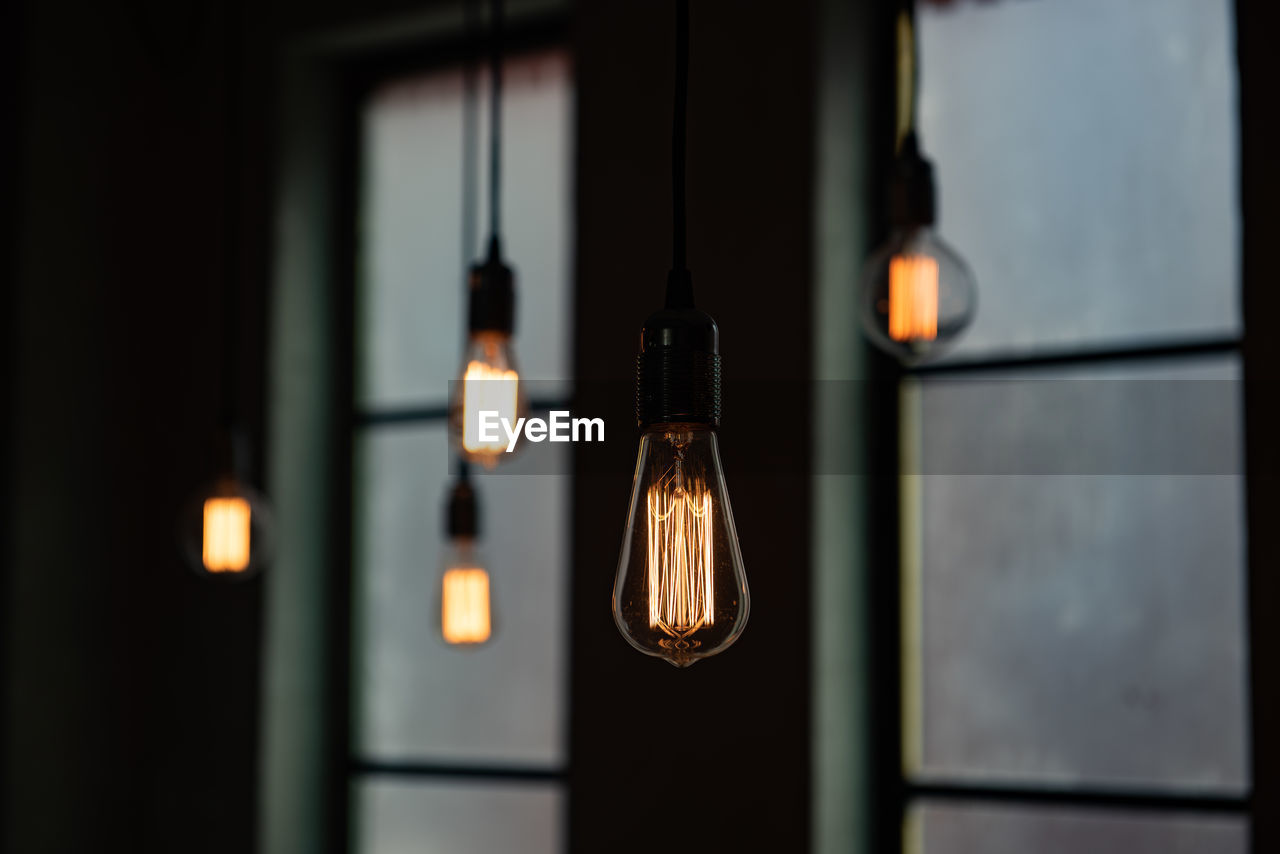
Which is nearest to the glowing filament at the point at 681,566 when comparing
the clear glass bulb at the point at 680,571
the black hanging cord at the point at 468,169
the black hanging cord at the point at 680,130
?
the clear glass bulb at the point at 680,571

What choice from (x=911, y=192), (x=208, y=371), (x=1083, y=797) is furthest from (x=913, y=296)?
(x=208, y=371)

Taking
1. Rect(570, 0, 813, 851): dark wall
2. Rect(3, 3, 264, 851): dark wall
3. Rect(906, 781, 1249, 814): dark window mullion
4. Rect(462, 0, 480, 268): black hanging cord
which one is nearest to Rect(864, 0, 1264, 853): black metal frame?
Rect(906, 781, 1249, 814): dark window mullion

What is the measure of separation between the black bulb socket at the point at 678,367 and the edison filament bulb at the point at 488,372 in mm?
741

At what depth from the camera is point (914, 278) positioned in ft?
4.99

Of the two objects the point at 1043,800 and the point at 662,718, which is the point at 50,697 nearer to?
the point at 662,718

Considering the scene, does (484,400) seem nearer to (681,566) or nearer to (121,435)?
(681,566)

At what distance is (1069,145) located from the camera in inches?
92.9

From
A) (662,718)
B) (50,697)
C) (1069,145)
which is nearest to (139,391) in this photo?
(50,697)

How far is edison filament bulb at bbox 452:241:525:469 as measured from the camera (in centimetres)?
164

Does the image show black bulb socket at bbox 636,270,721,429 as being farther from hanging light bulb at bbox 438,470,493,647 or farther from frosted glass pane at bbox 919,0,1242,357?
frosted glass pane at bbox 919,0,1242,357

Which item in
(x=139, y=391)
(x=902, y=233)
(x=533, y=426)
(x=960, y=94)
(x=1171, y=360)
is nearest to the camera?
(x=902, y=233)

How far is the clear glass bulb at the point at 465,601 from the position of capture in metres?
2.19

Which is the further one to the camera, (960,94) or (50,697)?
(50,697)

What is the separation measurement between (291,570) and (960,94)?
1666 millimetres
